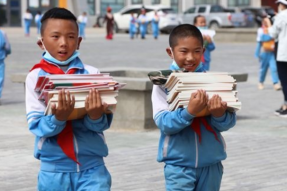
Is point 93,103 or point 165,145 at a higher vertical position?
point 93,103

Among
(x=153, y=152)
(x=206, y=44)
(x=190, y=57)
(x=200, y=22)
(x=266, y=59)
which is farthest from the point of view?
(x=266, y=59)

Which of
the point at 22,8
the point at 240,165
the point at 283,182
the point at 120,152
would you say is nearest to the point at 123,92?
the point at 120,152

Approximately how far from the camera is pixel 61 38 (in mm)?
3947

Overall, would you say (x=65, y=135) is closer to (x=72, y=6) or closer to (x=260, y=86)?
(x=260, y=86)

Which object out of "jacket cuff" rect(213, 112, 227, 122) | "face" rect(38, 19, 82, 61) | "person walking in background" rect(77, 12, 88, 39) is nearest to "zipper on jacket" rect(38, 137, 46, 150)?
"face" rect(38, 19, 82, 61)

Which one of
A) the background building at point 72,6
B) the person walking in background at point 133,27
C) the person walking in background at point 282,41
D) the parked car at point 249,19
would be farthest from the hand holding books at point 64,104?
the background building at point 72,6

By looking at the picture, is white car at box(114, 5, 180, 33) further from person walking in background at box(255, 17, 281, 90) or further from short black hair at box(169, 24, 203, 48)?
short black hair at box(169, 24, 203, 48)

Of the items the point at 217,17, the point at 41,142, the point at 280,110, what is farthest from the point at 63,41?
the point at 217,17

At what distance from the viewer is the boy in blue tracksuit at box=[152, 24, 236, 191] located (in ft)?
13.6

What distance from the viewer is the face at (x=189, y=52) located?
4180 millimetres

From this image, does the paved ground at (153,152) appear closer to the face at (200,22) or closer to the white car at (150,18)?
the face at (200,22)

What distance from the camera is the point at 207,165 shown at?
13.7 ft

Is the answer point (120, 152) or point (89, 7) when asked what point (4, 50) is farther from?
point (89, 7)

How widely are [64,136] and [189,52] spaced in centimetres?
84
